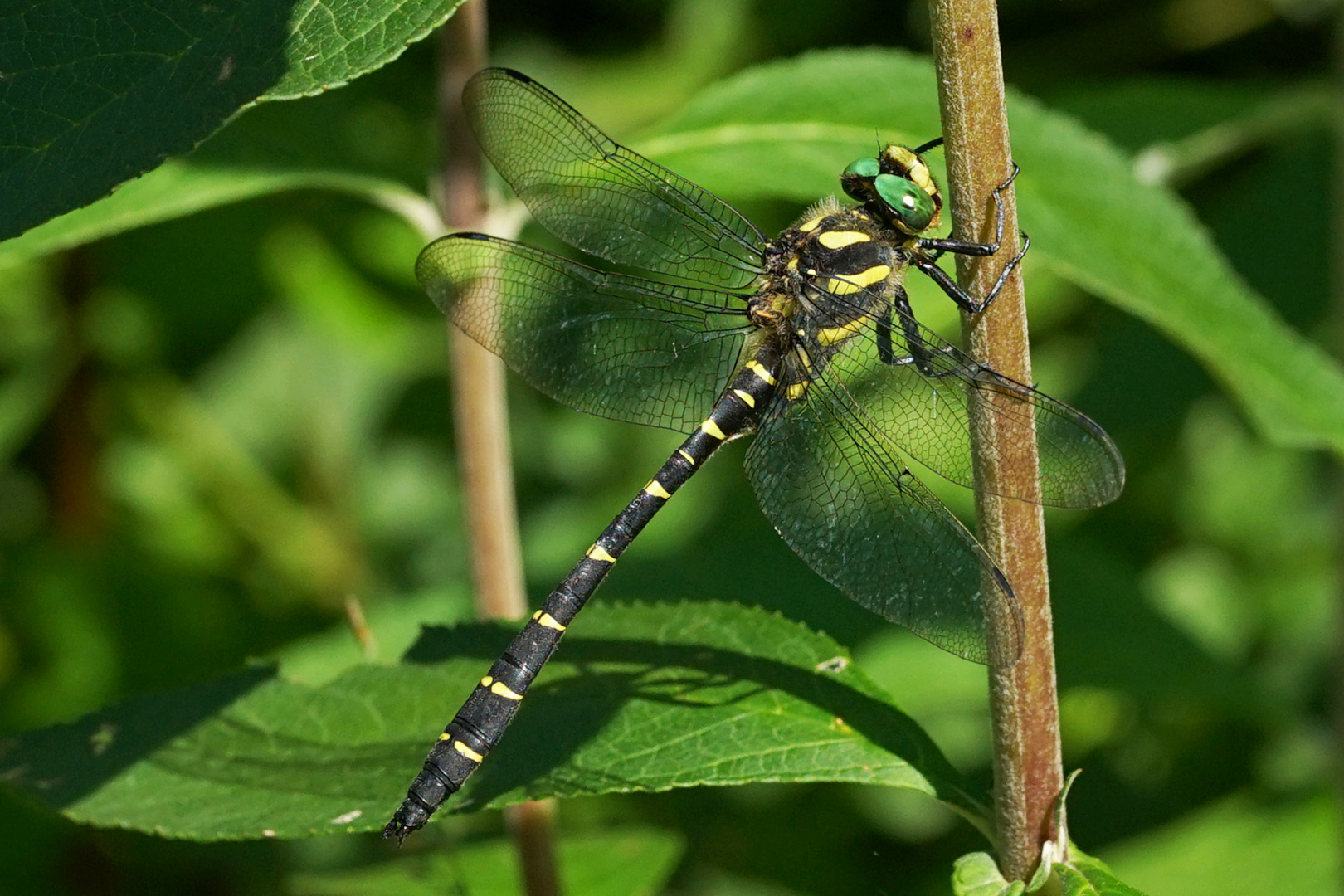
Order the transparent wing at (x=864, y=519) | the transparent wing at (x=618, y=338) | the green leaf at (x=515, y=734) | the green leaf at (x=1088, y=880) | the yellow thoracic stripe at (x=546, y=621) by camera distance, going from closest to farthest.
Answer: the green leaf at (x=1088, y=880) < the green leaf at (x=515, y=734) < the transparent wing at (x=864, y=519) < the yellow thoracic stripe at (x=546, y=621) < the transparent wing at (x=618, y=338)

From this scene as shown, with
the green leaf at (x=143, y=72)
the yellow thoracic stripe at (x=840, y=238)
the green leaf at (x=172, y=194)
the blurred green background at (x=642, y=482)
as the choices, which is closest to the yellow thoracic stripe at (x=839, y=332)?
the yellow thoracic stripe at (x=840, y=238)

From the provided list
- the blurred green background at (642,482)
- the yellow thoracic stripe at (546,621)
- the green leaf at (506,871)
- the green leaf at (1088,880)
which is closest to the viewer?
the green leaf at (1088,880)

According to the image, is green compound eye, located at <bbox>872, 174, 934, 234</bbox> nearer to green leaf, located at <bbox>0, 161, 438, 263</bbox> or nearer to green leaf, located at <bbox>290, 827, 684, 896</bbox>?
green leaf, located at <bbox>0, 161, 438, 263</bbox>

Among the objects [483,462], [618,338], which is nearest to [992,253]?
[618,338]

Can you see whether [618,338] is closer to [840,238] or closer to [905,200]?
[840,238]

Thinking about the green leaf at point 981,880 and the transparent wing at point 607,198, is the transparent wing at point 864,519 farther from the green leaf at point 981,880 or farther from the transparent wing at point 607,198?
the transparent wing at point 607,198

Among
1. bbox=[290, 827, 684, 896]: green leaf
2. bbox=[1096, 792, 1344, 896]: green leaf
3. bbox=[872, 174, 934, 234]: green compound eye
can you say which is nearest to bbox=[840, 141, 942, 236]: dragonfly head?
bbox=[872, 174, 934, 234]: green compound eye

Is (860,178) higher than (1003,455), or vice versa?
(860,178)
